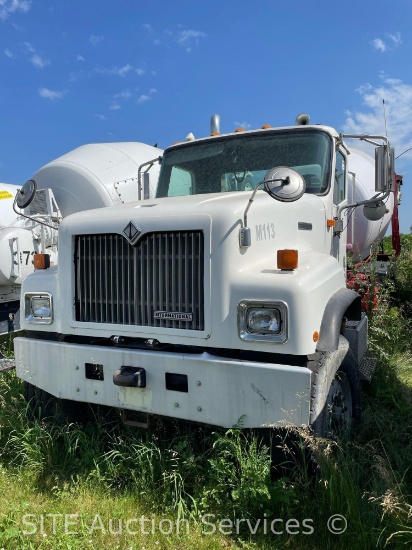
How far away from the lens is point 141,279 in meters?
3.20

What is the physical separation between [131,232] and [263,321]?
3.45ft

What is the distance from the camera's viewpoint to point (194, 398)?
2.98 metres

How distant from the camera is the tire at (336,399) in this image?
9.41ft

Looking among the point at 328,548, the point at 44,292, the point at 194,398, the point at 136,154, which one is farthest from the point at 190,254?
the point at 136,154

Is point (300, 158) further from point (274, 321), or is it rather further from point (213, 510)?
point (213, 510)

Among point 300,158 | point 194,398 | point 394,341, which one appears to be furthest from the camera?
point 394,341

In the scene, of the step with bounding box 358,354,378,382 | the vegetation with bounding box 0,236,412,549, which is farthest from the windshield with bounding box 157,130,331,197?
the vegetation with bounding box 0,236,412,549

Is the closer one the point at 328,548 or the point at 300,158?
the point at 328,548

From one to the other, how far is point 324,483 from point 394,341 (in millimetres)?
3806

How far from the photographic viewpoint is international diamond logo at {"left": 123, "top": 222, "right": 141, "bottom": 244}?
10.4 ft

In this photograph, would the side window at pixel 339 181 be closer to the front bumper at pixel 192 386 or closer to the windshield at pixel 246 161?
the windshield at pixel 246 161

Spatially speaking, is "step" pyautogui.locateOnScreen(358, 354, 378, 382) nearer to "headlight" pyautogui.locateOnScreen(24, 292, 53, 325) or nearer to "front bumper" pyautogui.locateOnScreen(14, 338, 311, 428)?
"front bumper" pyautogui.locateOnScreen(14, 338, 311, 428)

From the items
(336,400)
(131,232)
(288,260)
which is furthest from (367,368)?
(131,232)

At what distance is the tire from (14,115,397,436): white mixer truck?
0.01 meters
